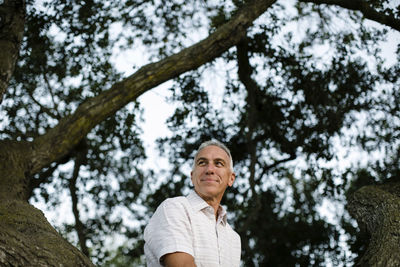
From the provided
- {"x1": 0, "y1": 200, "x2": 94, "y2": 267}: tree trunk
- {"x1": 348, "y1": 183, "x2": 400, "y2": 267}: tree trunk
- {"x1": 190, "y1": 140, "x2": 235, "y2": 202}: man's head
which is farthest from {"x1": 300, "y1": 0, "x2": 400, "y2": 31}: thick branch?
{"x1": 0, "y1": 200, "x2": 94, "y2": 267}: tree trunk

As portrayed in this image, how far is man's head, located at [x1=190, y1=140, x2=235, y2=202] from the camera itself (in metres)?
2.91

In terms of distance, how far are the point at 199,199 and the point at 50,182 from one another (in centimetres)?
791

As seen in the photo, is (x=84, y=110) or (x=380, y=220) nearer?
(x=380, y=220)

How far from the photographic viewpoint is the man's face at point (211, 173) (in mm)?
2910

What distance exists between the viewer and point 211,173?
9.80 feet

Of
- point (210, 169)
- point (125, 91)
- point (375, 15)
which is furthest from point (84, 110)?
point (375, 15)

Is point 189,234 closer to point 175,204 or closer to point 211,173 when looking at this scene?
point 175,204

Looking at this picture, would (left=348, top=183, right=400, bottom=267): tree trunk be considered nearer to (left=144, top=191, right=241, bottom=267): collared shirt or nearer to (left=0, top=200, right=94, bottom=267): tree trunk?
(left=144, top=191, right=241, bottom=267): collared shirt

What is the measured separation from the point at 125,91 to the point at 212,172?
2572mm

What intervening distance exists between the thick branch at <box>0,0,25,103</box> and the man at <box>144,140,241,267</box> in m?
2.93

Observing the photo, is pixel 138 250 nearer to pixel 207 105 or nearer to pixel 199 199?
pixel 207 105

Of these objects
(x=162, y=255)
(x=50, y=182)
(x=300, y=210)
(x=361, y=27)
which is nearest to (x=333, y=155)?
(x=361, y=27)

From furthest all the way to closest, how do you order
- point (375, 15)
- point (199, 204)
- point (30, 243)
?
point (375, 15) < point (199, 204) < point (30, 243)

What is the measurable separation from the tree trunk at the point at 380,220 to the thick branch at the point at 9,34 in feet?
13.6
